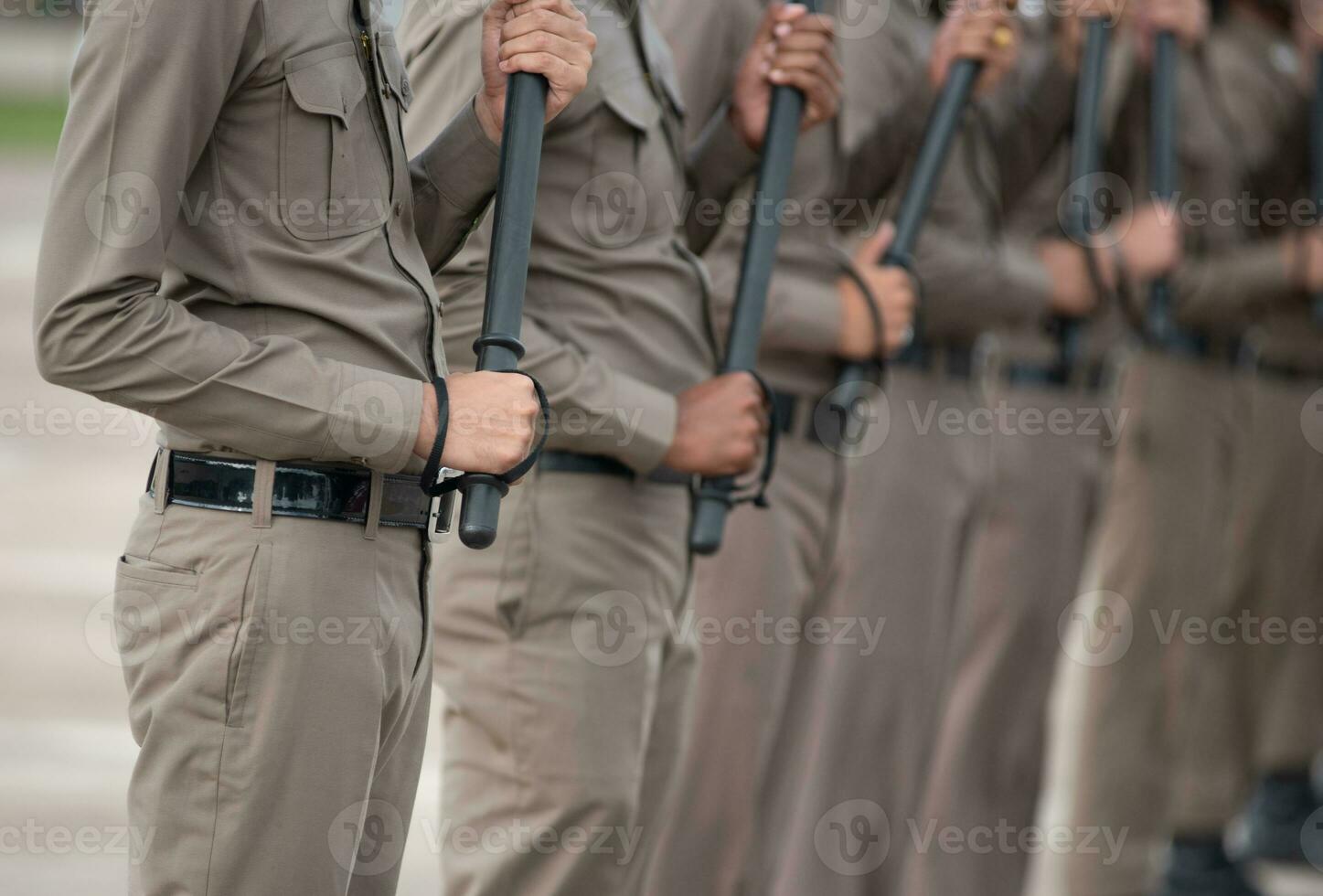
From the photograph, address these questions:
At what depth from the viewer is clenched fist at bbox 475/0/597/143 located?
189 cm

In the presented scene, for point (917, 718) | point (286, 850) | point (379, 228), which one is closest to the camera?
point (286, 850)

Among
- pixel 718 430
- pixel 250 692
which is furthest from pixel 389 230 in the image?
pixel 718 430

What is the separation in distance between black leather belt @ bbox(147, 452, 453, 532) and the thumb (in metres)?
1.59

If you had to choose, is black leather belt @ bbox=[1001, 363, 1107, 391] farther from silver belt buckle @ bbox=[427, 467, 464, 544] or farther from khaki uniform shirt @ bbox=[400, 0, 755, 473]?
silver belt buckle @ bbox=[427, 467, 464, 544]

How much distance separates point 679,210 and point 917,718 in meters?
1.34

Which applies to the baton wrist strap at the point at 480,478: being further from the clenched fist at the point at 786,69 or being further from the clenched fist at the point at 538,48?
the clenched fist at the point at 786,69

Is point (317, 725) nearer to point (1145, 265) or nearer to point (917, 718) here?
point (917, 718)

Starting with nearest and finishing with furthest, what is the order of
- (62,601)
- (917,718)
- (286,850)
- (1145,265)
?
(286,850), (917,718), (1145,265), (62,601)

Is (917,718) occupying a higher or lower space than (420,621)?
lower

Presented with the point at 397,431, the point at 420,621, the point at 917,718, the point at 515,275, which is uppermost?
the point at 515,275

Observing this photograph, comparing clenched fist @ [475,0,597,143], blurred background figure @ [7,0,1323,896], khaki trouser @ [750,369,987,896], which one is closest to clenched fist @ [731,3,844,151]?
blurred background figure @ [7,0,1323,896]

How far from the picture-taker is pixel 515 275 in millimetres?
1864

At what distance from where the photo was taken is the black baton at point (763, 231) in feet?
8.25

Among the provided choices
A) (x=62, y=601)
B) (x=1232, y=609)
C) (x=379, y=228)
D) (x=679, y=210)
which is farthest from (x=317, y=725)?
(x=62, y=601)
